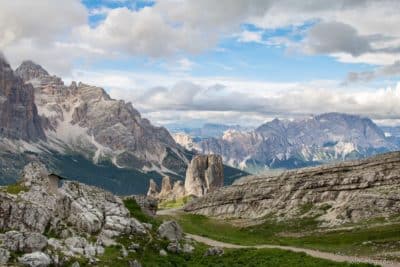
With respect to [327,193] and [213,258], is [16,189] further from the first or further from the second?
[327,193]

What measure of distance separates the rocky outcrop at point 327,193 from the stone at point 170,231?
145 ft

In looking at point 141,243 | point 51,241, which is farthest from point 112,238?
point 51,241

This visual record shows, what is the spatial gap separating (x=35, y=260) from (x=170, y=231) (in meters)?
24.7

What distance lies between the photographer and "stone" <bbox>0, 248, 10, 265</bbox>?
1945 inches

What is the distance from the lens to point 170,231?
72.1 m

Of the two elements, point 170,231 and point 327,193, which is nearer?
point 170,231

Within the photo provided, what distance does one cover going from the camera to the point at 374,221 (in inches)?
3853

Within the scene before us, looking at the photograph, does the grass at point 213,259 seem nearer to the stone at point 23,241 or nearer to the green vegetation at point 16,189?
the stone at point 23,241

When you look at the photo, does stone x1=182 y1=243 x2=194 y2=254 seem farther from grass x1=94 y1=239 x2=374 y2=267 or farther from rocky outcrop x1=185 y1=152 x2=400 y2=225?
rocky outcrop x1=185 y1=152 x2=400 y2=225

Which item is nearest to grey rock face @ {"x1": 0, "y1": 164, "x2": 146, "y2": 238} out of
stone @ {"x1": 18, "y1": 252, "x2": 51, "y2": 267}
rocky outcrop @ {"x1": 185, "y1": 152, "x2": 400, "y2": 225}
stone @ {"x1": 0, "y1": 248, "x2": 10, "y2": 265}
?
stone @ {"x1": 0, "y1": 248, "x2": 10, "y2": 265}

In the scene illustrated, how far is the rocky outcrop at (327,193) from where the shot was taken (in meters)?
107

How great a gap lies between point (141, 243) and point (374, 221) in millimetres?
52575

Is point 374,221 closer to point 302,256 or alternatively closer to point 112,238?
point 302,256

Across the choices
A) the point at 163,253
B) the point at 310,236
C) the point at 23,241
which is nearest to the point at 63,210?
the point at 23,241
